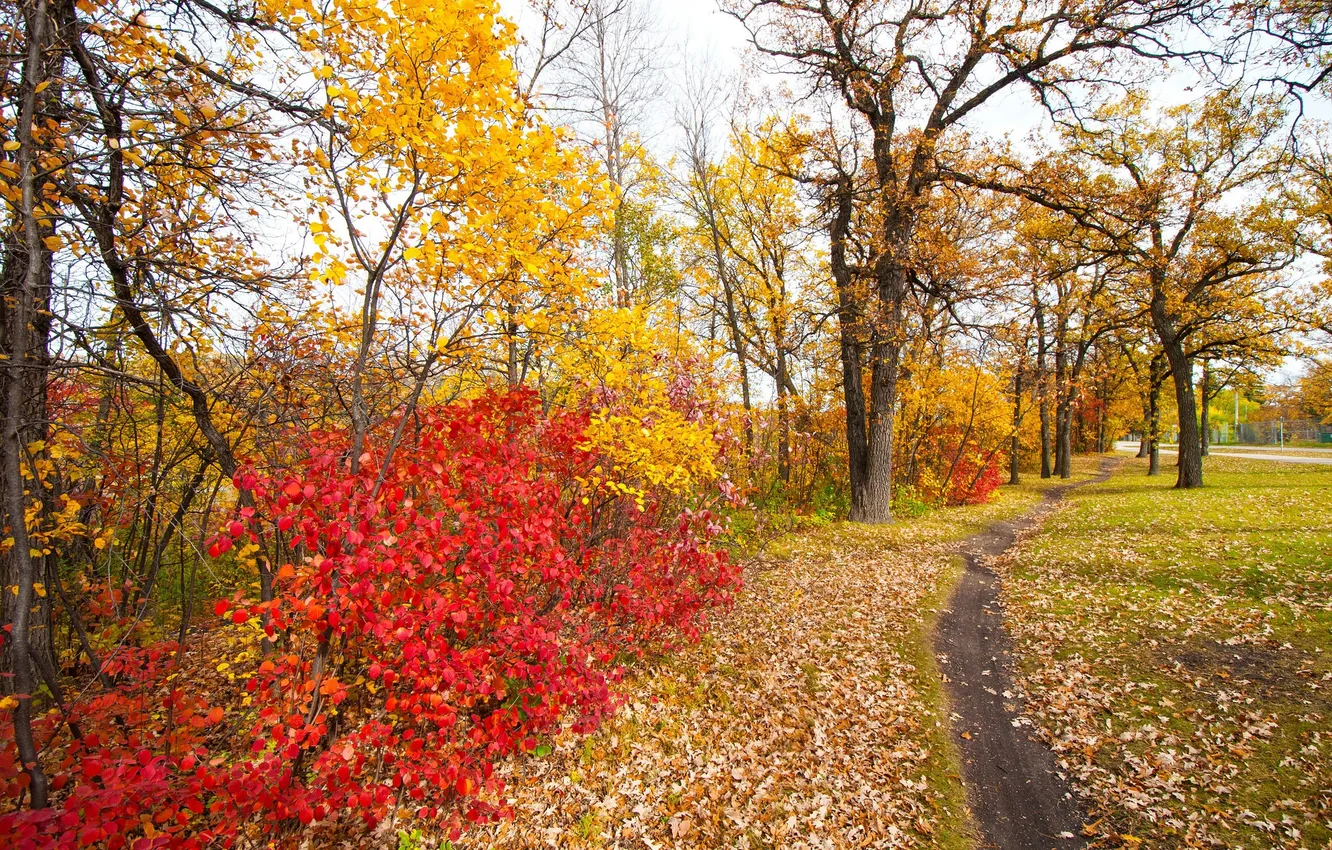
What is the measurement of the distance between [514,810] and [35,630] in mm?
3773

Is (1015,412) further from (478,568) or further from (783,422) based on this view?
(478,568)

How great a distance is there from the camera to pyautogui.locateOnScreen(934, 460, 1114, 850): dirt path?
4.06m

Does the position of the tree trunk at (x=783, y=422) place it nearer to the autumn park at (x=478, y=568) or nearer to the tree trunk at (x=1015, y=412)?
the autumn park at (x=478, y=568)

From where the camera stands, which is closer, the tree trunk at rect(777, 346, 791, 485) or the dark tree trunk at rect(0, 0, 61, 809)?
the dark tree trunk at rect(0, 0, 61, 809)

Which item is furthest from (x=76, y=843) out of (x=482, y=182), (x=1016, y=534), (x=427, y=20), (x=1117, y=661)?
(x=1016, y=534)

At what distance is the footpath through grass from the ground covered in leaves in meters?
1.25

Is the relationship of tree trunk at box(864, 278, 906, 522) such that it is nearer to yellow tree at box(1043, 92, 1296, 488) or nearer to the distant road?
yellow tree at box(1043, 92, 1296, 488)

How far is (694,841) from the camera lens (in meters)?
4.04

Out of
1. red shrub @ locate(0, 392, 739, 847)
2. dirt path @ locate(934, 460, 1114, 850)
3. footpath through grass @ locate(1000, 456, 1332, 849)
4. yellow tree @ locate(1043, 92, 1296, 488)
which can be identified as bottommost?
dirt path @ locate(934, 460, 1114, 850)

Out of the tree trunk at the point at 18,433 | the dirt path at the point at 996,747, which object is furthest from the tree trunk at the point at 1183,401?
A: the tree trunk at the point at 18,433

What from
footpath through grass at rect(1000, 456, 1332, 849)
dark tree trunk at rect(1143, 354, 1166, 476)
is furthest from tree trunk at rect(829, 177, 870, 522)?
dark tree trunk at rect(1143, 354, 1166, 476)

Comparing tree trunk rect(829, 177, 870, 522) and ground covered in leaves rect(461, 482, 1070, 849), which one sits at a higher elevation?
tree trunk rect(829, 177, 870, 522)

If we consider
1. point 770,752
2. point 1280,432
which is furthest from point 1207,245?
point 1280,432

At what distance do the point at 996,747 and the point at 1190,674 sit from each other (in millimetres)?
2374
